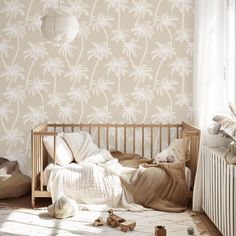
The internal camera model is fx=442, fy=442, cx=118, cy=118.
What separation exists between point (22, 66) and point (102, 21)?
3.21 ft

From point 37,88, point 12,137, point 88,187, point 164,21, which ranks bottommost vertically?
point 88,187

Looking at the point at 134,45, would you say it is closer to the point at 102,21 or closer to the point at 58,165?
the point at 102,21

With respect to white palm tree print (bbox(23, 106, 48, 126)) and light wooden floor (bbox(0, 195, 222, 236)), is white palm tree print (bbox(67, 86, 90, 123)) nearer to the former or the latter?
white palm tree print (bbox(23, 106, 48, 126))

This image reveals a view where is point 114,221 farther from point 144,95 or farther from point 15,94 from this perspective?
point 15,94

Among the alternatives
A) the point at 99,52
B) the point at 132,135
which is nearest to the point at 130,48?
the point at 99,52

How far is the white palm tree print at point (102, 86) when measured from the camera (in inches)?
186

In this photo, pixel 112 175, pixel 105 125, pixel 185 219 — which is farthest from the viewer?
pixel 105 125

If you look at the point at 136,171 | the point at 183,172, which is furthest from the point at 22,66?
the point at 183,172

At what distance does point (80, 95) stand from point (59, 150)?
804 millimetres

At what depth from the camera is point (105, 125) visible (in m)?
4.68

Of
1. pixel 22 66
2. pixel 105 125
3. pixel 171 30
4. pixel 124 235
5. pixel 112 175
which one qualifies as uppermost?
pixel 171 30

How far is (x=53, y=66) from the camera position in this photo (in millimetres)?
4715

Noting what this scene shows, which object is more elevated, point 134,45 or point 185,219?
point 134,45

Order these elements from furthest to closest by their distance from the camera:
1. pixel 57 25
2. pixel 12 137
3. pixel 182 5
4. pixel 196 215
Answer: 1. pixel 12 137
2. pixel 182 5
3. pixel 57 25
4. pixel 196 215
